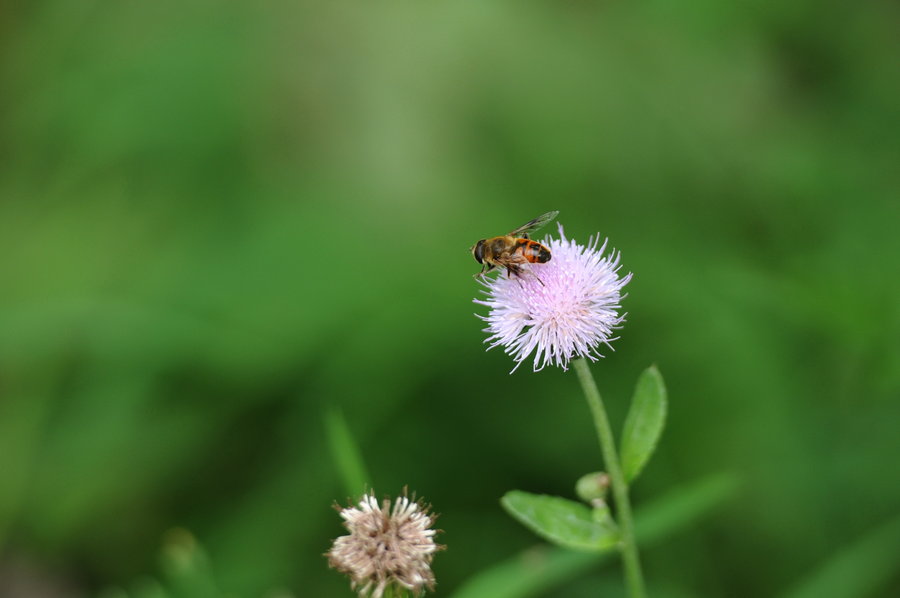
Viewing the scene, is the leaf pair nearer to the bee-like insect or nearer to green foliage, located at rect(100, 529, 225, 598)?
the bee-like insect

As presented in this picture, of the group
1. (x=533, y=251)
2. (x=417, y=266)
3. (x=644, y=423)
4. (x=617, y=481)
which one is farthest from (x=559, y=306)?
(x=417, y=266)

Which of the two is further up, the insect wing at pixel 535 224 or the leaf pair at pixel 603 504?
the insect wing at pixel 535 224

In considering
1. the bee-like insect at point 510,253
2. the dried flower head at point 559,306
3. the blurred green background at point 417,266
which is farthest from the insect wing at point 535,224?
the blurred green background at point 417,266

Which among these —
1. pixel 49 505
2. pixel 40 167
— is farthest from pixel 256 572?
pixel 40 167

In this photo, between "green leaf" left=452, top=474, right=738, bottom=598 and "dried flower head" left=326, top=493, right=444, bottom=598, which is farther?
"green leaf" left=452, top=474, right=738, bottom=598

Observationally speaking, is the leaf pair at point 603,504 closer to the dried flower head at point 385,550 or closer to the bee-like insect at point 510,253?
the dried flower head at point 385,550

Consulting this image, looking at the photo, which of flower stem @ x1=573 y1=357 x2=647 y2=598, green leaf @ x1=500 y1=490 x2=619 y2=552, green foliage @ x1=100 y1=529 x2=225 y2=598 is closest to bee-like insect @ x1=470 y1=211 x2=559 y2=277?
flower stem @ x1=573 y1=357 x2=647 y2=598
